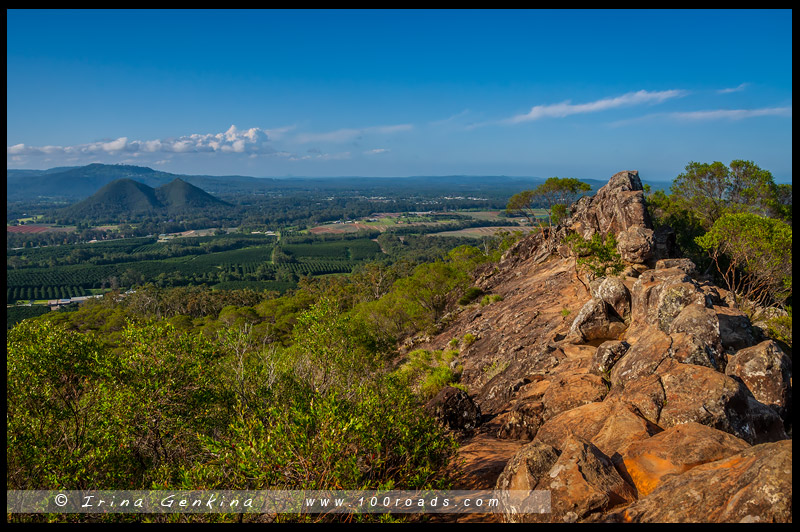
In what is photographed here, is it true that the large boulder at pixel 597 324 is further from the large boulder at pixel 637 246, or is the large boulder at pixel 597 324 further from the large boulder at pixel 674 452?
the large boulder at pixel 674 452

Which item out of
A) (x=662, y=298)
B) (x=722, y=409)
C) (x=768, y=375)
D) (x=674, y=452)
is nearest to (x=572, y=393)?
(x=722, y=409)

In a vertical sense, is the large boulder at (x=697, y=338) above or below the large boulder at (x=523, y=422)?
above

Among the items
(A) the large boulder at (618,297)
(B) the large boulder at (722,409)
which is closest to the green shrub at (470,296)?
(A) the large boulder at (618,297)

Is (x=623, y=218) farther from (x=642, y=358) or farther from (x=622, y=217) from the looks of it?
(x=642, y=358)

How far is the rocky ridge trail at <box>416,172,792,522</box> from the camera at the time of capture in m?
7.63

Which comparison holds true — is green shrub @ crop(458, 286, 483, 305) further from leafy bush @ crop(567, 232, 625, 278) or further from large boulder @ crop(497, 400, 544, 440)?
large boulder @ crop(497, 400, 544, 440)

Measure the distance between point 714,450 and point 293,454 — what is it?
376 inches

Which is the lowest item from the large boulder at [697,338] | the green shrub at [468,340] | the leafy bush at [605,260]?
the green shrub at [468,340]

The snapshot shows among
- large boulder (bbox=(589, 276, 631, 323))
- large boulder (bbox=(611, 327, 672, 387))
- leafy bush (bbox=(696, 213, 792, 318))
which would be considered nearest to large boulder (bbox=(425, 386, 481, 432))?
large boulder (bbox=(611, 327, 672, 387))

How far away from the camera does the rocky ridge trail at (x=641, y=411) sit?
763 centimetres

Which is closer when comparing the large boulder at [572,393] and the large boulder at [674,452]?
the large boulder at [674,452]

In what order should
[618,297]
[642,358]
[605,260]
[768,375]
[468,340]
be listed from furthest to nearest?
1. [468,340]
2. [605,260]
3. [618,297]
4. [642,358]
5. [768,375]

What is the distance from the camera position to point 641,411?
1264 cm

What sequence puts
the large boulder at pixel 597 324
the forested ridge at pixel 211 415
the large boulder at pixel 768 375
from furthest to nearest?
the large boulder at pixel 597 324, the large boulder at pixel 768 375, the forested ridge at pixel 211 415
